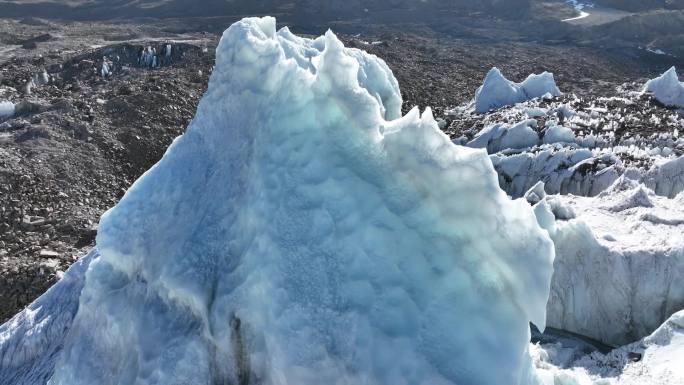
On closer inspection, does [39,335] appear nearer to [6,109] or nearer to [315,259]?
[315,259]

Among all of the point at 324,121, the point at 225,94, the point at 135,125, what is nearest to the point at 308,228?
the point at 324,121

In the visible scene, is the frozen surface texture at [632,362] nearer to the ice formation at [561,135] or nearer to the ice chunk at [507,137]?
the ice formation at [561,135]

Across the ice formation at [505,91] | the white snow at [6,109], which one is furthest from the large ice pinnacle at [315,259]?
the white snow at [6,109]

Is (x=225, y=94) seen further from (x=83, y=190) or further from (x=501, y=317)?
(x=83, y=190)

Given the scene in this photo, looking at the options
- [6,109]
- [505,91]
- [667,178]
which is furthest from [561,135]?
[6,109]

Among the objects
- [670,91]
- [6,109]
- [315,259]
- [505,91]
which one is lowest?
[6,109]

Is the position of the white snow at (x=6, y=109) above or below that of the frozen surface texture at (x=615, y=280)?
below
